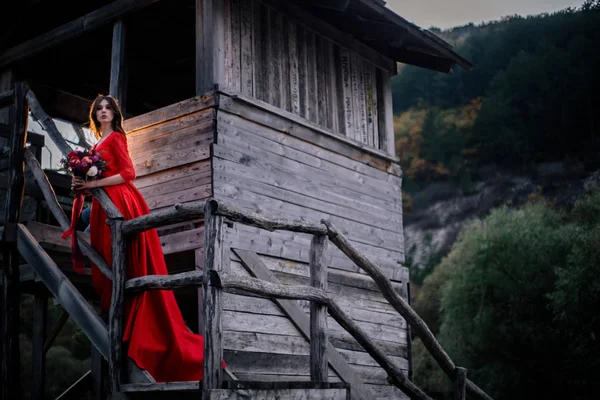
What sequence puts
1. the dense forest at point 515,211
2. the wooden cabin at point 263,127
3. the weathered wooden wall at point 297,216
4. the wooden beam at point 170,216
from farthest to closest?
the dense forest at point 515,211
the wooden cabin at point 263,127
the weathered wooden wall at point 297,216
the wooden beam at point 170,216

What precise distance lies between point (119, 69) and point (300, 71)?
2408mm

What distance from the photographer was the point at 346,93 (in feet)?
34.1

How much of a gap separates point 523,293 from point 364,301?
53.2 feet

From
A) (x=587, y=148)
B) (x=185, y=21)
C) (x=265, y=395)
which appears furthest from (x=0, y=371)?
(x=587, y=148)

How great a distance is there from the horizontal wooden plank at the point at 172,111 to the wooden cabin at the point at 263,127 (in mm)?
19

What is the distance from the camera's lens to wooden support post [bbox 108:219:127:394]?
5.66 m

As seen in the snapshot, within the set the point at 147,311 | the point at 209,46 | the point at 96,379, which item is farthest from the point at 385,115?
the point at 147,311

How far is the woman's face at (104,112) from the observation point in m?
7.23

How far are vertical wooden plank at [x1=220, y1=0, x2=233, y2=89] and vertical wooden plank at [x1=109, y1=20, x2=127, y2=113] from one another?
1259 mm

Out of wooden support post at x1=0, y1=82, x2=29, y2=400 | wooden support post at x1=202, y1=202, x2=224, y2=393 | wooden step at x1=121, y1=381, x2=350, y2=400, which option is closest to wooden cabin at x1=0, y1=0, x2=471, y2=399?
wooden support post at x1=0, y1=82, x2=29, y2=400

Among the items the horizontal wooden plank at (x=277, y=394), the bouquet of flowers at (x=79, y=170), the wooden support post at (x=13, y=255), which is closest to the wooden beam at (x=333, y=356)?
Result: the horizontal wooden plank at (x=277, y=394)

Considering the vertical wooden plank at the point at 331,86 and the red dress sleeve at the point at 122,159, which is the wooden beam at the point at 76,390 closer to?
the red dress sleeve at the point at 122,159

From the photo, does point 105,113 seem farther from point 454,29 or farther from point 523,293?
point 454,29

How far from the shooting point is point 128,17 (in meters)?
9.06
